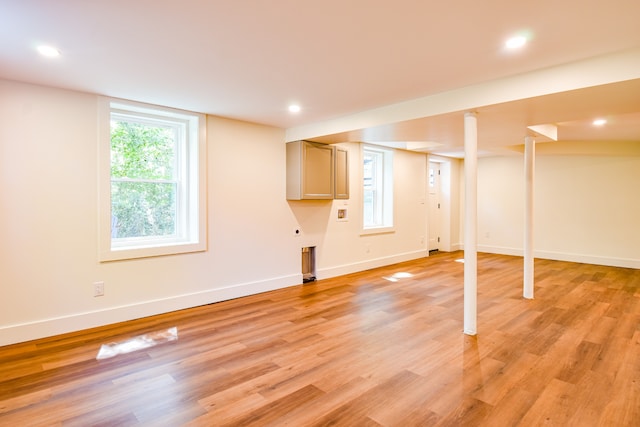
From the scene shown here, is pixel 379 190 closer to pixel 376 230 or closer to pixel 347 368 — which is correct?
pixel 376 230

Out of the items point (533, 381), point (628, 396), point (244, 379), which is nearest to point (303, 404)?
point (244, 379)

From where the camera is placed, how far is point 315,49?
238 cm

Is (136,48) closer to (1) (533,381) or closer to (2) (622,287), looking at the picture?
(1) (533,381)

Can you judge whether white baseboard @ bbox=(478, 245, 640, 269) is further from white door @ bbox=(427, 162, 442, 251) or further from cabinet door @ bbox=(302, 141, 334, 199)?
cabinet door @ bbox=(302, 141, 334, 199)

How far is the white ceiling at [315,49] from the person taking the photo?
74.1 inches

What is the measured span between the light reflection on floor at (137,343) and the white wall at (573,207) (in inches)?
284

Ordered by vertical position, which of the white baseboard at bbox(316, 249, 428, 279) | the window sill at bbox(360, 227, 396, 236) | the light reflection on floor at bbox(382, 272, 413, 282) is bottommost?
the light reflection on floor at bbox(382, 272, 413, 282)

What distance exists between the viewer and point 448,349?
2.96 meters

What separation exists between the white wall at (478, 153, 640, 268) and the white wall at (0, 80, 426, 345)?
4.81 metres

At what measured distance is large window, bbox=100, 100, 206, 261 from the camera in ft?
11.7

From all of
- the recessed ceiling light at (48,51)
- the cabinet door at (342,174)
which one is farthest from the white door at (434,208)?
the recessed ceiling light at (48,51)

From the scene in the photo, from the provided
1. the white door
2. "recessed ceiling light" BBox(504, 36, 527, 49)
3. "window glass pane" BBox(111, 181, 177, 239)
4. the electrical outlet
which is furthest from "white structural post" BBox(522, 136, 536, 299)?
the electrical outlet

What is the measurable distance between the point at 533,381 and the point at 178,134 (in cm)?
420

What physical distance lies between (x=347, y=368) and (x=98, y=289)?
2593 millimetres
